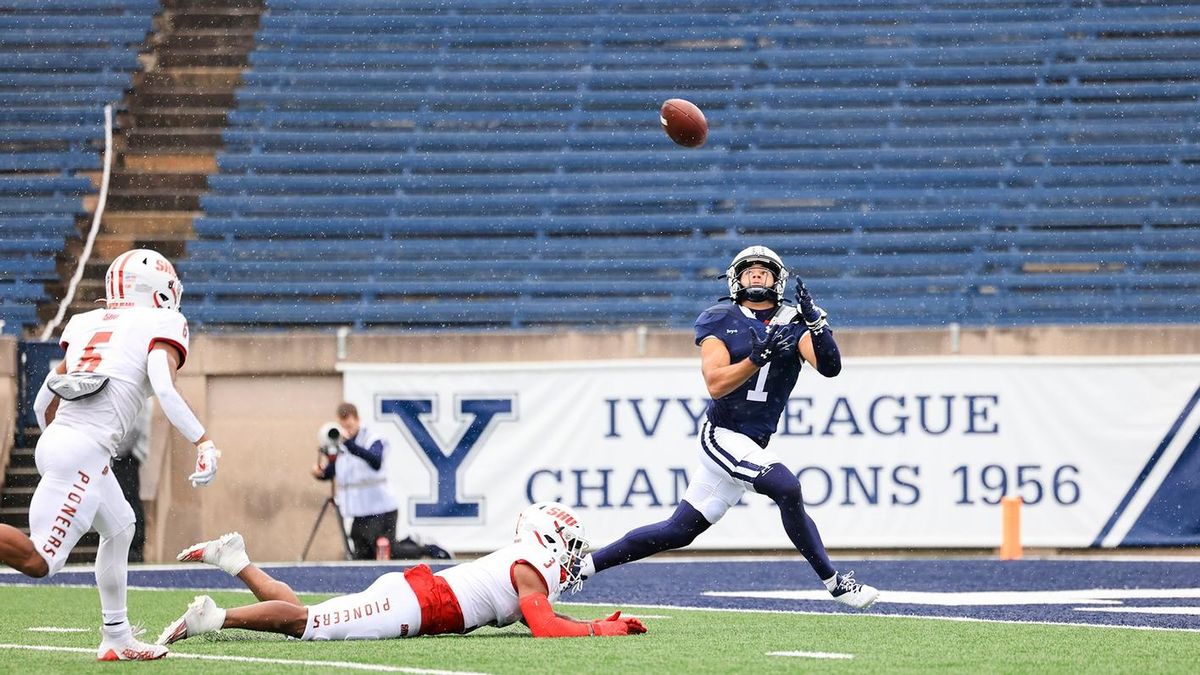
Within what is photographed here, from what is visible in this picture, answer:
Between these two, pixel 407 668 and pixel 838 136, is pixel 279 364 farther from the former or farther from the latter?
pixel 407 668

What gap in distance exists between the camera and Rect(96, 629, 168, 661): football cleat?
6.23 m

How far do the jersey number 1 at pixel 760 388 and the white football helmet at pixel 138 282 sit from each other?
2792 mm

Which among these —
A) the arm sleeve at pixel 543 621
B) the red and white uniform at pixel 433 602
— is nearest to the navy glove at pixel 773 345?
the red and white uniform at pixel 433 602

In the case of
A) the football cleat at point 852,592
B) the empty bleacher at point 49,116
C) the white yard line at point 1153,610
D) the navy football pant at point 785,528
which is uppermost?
the empty bleacher at point 49,116

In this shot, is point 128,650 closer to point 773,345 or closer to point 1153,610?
point 773,345

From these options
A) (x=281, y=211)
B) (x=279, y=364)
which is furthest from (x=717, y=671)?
(x=281, y=211)

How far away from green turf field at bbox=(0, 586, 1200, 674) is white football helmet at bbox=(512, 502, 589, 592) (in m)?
0.34

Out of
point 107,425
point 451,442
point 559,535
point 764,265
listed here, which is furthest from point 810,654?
point 451,442

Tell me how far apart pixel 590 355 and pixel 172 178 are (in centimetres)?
497

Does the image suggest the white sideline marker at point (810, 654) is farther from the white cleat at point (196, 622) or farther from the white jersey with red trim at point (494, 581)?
the white cleat at point (196, 622)

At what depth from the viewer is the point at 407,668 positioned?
5680 millimetres

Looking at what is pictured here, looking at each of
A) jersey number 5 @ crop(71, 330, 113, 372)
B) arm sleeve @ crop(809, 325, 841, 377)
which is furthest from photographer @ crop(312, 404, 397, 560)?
jersey number 5 @ crop(71, 330, 113, 372)

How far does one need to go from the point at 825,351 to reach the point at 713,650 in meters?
1.89

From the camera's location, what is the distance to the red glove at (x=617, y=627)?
7.00 meters
